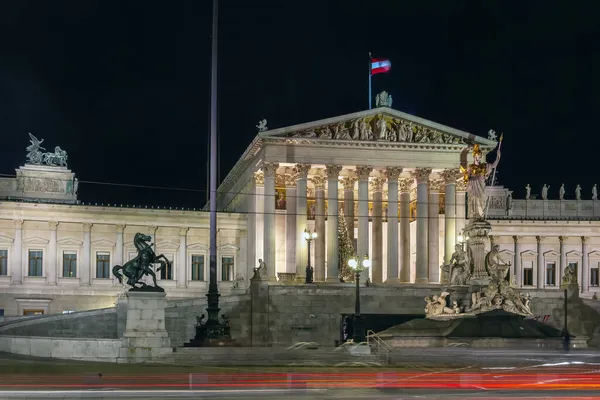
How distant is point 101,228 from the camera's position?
272 feet

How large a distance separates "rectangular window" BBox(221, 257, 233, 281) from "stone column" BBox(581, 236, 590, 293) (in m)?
32.0

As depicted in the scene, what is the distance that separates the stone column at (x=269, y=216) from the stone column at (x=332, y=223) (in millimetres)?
4235

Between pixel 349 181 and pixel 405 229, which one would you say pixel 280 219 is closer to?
pixel 349 181

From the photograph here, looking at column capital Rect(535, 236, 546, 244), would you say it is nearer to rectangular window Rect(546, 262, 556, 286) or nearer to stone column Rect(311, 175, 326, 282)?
rectangular window Rect(546, 262, 556, 286)

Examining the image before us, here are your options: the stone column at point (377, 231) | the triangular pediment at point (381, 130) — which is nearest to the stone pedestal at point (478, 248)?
the triangular pediment at point (381, 130)

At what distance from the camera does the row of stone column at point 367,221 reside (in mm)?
78688

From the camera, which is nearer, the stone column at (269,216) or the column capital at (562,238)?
the stone column at (269,216)

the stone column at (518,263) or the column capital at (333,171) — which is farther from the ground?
the column capital at (333,171)

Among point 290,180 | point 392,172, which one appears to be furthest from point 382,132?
point 290,180

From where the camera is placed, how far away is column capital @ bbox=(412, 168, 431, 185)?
266ft

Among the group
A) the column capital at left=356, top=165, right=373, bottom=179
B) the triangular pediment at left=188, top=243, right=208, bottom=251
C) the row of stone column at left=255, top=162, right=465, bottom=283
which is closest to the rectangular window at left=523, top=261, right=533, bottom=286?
the row of stone column at left=255, top=162, right=465, bottom=283

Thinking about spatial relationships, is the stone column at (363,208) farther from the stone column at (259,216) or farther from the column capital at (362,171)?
the stone column at (259,216)

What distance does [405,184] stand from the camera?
8488 cm

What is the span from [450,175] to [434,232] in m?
4.85
